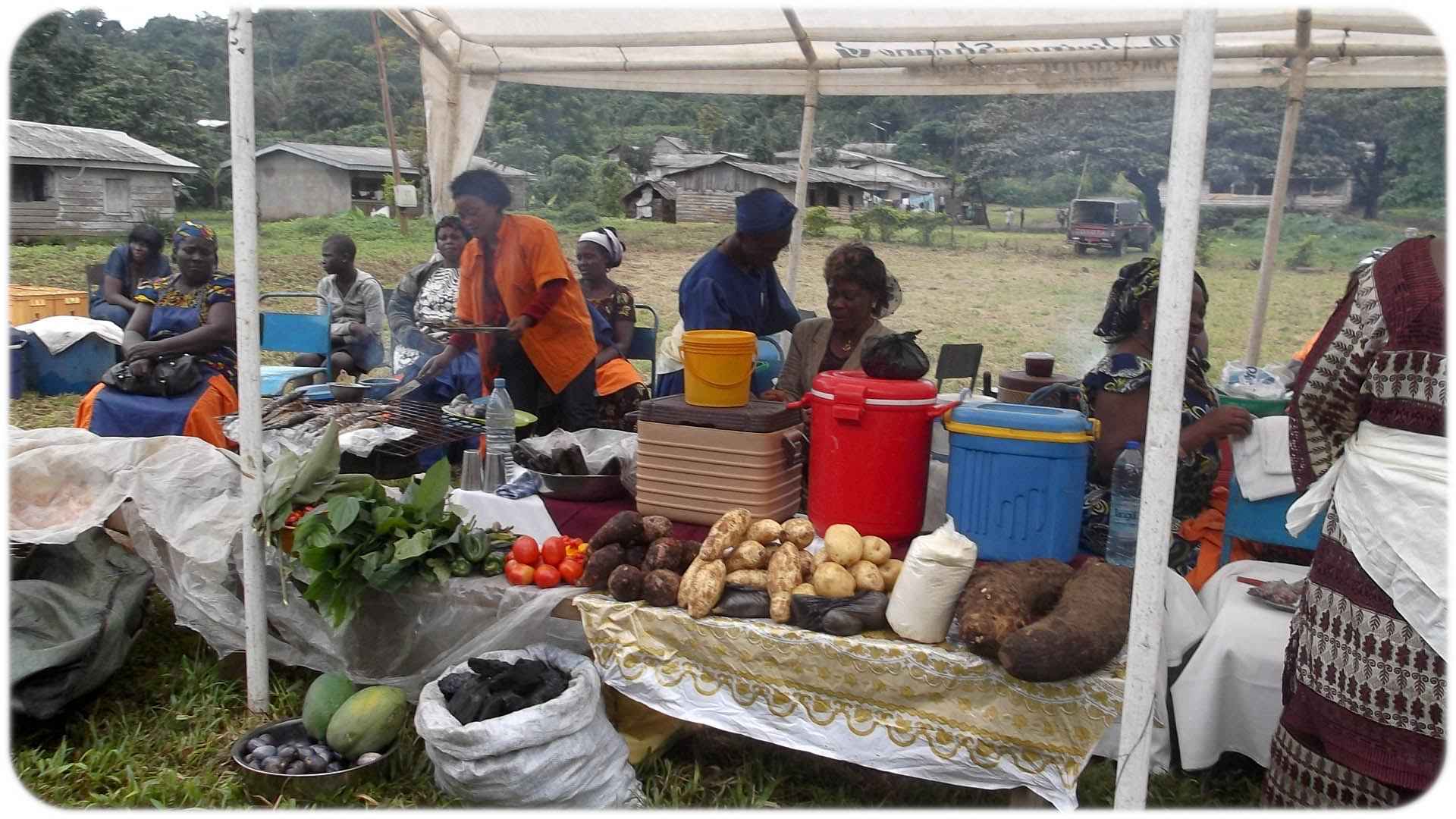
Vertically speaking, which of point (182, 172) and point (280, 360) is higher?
point (182, 172)

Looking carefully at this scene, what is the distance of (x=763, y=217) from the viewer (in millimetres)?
3984

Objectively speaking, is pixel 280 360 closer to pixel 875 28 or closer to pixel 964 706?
pixel 875 28

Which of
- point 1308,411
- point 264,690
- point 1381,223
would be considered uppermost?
point 1381,223

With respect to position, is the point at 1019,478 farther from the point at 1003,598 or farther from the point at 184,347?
the point at 184,347

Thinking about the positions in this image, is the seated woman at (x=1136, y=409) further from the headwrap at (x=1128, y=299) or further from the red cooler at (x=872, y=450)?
the red cooler at (x=872, y=450)

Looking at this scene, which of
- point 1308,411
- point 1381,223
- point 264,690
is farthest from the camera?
point 1381,223

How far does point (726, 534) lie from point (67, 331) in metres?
8.12

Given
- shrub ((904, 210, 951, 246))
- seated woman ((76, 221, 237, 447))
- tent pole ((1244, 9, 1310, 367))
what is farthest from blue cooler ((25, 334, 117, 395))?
shrub ((904, 210, 951, 246))

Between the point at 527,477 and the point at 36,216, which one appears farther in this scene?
the point at 36,216

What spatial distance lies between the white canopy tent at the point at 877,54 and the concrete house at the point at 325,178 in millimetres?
16353

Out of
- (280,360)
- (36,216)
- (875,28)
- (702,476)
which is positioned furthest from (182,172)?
(702,476)

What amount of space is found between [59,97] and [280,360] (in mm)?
16499

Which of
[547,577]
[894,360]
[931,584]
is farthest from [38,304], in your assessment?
[931,584]

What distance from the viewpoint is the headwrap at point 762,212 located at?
3.98 meters
